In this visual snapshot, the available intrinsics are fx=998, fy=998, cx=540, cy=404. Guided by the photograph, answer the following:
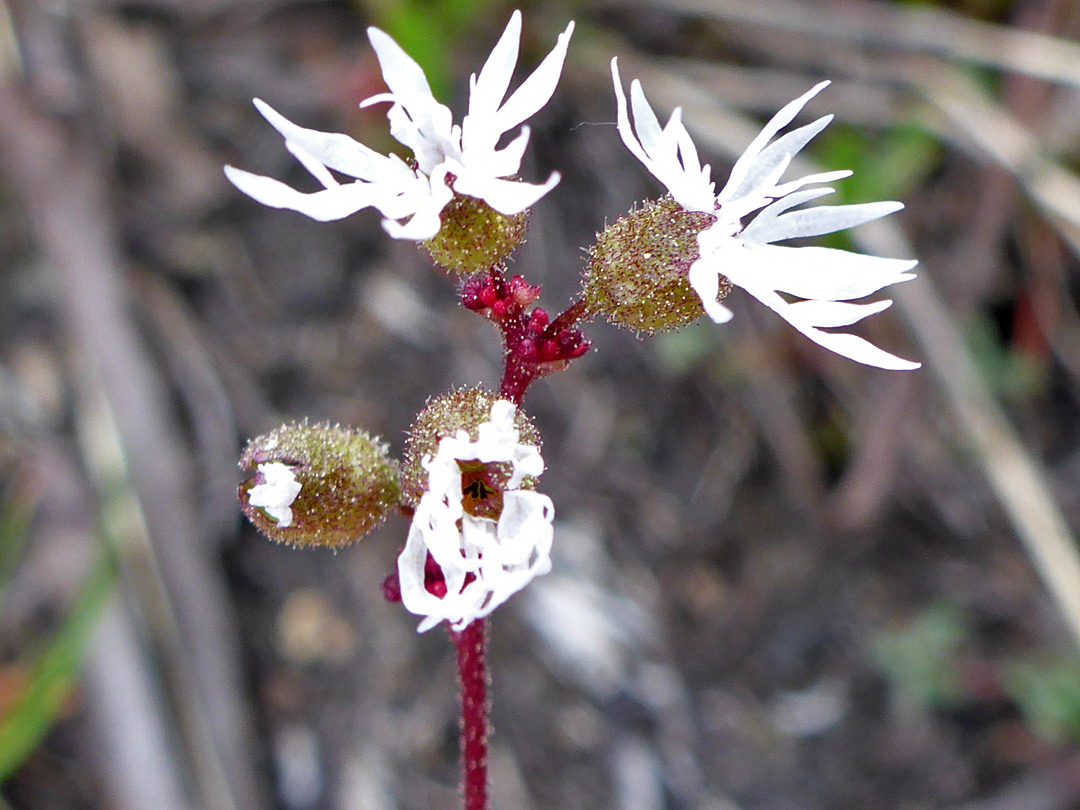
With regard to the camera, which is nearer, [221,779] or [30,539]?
[221,779]

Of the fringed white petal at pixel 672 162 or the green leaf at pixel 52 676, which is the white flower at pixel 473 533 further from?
the green leaf at pixel 52 676

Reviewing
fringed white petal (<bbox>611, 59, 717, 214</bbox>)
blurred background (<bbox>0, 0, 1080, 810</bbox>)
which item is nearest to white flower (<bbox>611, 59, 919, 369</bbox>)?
fringed white petal (<bbox>611, 59, 717, 214</bbox>)

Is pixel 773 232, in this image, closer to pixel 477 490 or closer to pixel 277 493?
pixel 477 490

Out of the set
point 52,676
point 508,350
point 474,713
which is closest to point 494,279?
point 508,350

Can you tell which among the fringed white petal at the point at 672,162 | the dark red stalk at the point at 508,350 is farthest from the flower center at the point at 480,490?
the fringed white petal at the point at 672,162

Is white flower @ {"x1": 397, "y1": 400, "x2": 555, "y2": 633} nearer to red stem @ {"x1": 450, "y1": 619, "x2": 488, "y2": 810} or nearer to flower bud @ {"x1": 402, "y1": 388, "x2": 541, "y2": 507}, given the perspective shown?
flower bud @ {"x1": 402, "y1": 388, "x2": 541, "y2": 507}

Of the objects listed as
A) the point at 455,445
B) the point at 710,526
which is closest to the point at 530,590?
the point at 710,526

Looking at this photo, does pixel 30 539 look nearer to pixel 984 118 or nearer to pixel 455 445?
pixel 455 445
